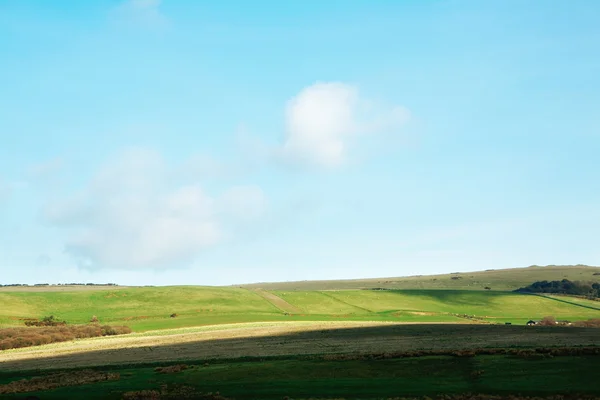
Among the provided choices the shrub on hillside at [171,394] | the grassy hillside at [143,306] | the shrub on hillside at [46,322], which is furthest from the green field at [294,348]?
the shrub on hillside at [46,322]

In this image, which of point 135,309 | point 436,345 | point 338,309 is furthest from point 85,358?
point 338,309

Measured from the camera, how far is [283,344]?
77562 mm

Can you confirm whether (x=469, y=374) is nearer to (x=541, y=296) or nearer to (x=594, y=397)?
(x=594, y=397)

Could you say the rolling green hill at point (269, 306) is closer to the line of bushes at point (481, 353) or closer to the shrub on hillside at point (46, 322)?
the shrub on hillside at point (46, 322)

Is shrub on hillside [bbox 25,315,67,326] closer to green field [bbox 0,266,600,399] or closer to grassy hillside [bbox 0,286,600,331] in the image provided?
grassy hillside [bbox 0,286,600,331]

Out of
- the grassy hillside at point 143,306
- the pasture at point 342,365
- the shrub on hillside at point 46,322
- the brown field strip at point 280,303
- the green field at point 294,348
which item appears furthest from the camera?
the brown field strip at point 280,303

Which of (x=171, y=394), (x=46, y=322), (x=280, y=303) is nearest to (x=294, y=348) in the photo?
(x=171, y=394)

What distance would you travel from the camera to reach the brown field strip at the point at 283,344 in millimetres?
65688

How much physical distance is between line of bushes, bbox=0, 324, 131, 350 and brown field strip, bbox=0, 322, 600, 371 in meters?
5.74

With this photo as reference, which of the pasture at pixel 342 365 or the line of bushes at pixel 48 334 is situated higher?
the pasture at pixel 342 365

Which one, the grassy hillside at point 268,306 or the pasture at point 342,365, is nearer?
the pasture at point 342,365

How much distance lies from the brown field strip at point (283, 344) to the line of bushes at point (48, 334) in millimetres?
5738

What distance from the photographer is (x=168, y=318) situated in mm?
135125

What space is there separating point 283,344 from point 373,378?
32.3 metres
